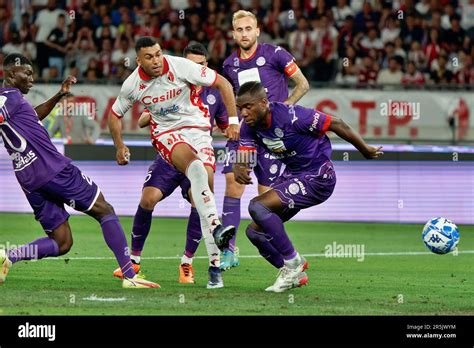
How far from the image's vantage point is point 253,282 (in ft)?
37.2

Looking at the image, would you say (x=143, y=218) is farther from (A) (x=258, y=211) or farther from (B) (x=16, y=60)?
(B) (x=16, y=60)

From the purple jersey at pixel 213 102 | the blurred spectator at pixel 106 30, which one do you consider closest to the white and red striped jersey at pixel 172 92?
the purple jersey at pixel 213 102

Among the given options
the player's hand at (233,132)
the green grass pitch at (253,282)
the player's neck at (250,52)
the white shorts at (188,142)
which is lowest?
the green grass pitch at (253,282)

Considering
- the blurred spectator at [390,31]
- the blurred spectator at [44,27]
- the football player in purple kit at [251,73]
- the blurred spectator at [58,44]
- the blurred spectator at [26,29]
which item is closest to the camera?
the football player in purple kit at [251,73]

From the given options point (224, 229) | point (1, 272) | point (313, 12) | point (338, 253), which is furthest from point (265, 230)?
point (313, 12)

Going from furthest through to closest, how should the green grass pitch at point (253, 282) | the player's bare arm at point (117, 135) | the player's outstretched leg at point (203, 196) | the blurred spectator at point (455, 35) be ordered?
1. the blurred spectator at point (455, 35)
2. the player's bare arm at point (117, 135)
3. the player's outstretched leg at point (203, 196)
4. the green grass pitch at point (253, 282)

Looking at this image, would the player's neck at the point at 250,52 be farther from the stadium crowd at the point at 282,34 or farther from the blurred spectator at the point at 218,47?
the blurred spectator at the point at 218,47

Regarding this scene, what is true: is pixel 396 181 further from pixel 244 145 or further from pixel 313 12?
pixel 244 145

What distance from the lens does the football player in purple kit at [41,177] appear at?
1034 cm

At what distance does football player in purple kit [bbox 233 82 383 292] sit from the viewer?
10336 millimetres

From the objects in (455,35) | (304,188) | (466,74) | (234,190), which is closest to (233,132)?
(304,188)

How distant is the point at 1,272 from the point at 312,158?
122 inches

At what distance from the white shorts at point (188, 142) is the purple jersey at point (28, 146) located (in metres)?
0.98

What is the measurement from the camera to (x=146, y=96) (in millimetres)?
10844
